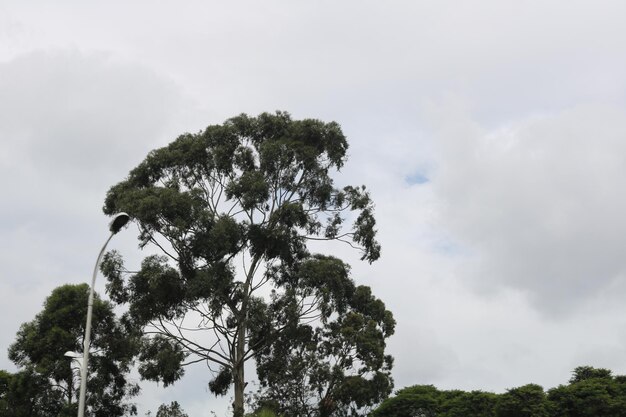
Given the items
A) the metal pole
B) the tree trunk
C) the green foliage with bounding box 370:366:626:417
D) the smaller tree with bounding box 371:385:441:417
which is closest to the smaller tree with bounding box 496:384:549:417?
the green foliage with bounding box 370:366:626:417

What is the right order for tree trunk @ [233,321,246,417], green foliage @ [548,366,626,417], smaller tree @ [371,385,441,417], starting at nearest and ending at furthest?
green foliage @ [548,366,626,417] → smaller tree @ [371,385,441,417] → tree trunk @ [233,321,246,417]

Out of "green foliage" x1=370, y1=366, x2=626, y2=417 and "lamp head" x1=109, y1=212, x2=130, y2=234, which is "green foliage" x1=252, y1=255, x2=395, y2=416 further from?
"lamp head" x1=109, y1=212, x2=130, y2=234

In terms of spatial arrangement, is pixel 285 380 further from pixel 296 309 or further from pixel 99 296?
pixel 99 296

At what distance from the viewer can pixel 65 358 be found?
32.6 m

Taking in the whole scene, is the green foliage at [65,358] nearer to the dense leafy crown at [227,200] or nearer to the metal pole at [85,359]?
the dense leafy crown at [227,200]

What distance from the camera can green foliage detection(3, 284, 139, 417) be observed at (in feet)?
107

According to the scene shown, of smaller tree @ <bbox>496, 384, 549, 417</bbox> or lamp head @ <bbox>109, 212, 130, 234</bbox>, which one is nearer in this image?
lamp head @ <bbox>109, 212, 130, 234</bbox>

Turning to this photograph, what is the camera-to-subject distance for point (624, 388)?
23078 millimetres

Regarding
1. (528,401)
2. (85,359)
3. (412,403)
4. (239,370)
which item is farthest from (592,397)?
(85,359)

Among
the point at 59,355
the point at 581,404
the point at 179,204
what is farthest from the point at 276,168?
the point at 581,404

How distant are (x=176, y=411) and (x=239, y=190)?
1041cm

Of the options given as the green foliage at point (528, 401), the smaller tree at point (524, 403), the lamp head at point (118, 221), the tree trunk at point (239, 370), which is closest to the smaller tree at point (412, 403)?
the green foliage at point (528, 401)

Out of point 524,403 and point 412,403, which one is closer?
point 524,403

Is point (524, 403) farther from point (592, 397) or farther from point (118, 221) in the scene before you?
point (118, 221)
